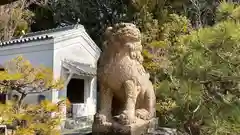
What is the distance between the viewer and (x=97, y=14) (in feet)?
42.4

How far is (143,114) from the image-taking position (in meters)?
3.53

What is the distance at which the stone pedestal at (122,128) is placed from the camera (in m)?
3.29

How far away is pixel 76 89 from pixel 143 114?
712cm

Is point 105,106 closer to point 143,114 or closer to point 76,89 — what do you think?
point 143,114

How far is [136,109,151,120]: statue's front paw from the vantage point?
3.50m

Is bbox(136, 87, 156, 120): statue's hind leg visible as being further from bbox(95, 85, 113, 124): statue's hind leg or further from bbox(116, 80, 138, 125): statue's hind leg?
bbox(95, 85, 113, 124): statue's hind leg

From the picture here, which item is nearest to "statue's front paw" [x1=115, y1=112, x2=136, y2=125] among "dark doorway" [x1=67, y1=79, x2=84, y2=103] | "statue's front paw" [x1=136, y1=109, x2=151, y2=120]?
"statue's front paw" [x1=136, y1=109, x2=151, y2=120]

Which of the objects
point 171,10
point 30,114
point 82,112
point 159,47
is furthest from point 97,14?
point 30,114

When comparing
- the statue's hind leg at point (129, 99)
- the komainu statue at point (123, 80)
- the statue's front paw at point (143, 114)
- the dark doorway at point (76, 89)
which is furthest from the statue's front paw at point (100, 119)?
the dark doorway at point (76, 89)

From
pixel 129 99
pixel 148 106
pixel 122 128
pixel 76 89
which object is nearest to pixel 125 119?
pixel 122 128

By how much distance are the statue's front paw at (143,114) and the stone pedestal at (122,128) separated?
0.17ft

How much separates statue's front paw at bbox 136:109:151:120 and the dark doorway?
6794 millimetres

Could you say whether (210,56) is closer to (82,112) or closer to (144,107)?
(144,107)

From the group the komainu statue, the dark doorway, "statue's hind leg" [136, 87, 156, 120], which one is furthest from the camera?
the dark doorway
